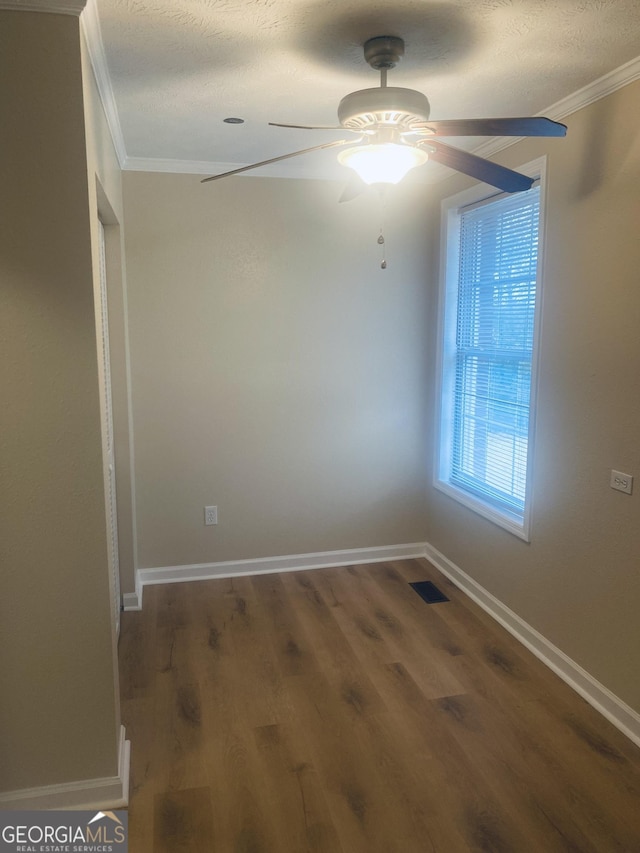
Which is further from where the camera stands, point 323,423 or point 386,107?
point 323,423

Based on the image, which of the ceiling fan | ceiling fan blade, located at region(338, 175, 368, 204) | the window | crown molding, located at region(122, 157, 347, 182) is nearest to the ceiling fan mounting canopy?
the ceiling fan

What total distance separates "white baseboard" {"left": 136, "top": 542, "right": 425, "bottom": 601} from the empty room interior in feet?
0.07

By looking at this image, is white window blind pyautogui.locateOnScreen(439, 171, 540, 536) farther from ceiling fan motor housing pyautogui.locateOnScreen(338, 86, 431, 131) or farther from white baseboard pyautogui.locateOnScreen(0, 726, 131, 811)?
white baseboard pyautogui.locateOnScreen(0, 726, 131, 811)

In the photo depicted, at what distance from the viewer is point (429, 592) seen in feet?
12.1

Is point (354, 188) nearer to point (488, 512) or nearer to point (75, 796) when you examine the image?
point (488, 512)

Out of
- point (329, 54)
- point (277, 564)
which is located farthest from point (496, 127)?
point (277, 564)

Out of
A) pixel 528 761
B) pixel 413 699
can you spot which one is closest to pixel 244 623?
pixel 413 699

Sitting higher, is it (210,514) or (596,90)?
(596,90)

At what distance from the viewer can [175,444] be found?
12.1ft

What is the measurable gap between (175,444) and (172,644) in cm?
117

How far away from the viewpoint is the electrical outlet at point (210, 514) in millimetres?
3811

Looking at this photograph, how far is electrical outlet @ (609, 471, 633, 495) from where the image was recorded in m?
2.37

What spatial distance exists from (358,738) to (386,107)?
229 centimetres

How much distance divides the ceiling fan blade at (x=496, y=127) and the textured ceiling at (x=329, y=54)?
1.09ft
